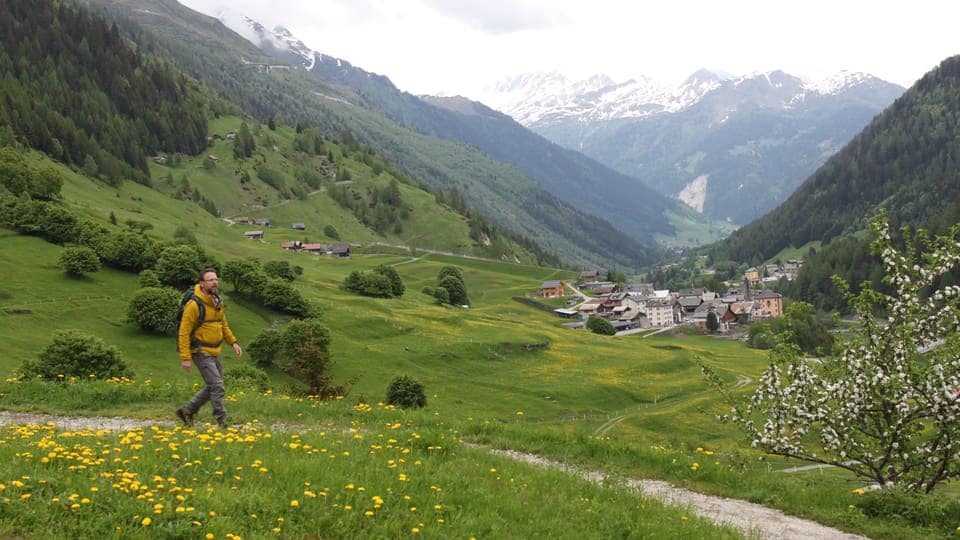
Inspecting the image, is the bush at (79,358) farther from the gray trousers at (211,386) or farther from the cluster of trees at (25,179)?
the cluster of trees at (25,179)

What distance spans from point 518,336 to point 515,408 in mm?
33302

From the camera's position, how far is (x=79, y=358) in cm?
4772

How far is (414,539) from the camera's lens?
12.3 metres

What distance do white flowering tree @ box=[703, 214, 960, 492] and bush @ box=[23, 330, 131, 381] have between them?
42.0 m

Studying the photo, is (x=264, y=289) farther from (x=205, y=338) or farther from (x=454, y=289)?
(x=454, y=289)

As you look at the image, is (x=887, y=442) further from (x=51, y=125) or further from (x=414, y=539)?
(x=51, y=125)

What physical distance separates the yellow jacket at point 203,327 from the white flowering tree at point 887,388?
648 inches

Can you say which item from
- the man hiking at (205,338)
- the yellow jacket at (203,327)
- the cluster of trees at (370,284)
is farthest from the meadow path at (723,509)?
the cluster of trees at (370,284)

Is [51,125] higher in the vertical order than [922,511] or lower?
higher

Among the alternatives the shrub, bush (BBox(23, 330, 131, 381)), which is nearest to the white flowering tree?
bush (BBox(23, 330, 131, 381))

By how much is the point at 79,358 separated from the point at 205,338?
1308 inches

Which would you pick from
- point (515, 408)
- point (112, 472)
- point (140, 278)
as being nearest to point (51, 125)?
point (140, 278)

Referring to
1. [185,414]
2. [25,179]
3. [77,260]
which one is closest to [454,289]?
[25,179]

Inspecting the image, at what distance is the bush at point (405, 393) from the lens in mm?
63031
